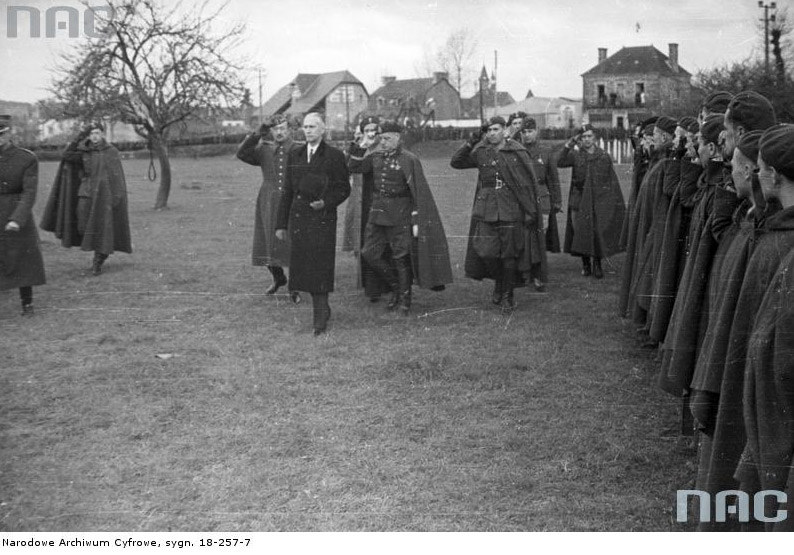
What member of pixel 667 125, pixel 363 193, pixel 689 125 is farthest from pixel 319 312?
pixel 689 125

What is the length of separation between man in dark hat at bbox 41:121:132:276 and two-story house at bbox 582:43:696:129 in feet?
19.5

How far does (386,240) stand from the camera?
27.6 feet

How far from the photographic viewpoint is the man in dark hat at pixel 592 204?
1036 centimetres

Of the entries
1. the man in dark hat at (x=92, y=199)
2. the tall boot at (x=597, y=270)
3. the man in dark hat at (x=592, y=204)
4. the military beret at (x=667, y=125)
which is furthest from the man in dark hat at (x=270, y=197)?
the military beret at (x=667, y=125)

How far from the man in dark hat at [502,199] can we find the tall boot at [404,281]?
2.50 ft

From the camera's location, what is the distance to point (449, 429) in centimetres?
500

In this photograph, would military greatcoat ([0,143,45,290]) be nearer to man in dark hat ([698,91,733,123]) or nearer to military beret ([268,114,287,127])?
military beret ([268,114,287,127])

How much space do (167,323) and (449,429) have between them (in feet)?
12.7

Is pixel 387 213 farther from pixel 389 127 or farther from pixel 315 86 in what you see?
pixel 315 86

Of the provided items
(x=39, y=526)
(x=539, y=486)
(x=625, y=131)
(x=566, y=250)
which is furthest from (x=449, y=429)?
(x=625, y=131)

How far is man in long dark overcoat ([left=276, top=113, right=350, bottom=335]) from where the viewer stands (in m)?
7.43

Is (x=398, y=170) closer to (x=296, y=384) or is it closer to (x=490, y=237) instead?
(x=490, y=237)

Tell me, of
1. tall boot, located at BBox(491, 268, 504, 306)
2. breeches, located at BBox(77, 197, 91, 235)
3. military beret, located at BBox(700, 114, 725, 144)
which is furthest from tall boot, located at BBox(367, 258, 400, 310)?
breeches, located at BBox(77, 197, 91, 235)

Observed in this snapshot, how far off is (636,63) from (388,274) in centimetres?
460
